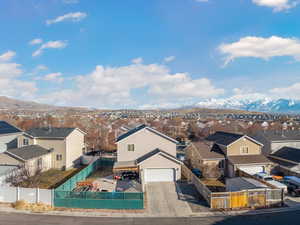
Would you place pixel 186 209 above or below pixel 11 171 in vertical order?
below

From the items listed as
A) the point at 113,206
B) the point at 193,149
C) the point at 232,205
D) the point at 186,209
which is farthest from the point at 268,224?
the point at 193,149

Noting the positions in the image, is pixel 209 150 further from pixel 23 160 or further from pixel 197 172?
pixel 23 160

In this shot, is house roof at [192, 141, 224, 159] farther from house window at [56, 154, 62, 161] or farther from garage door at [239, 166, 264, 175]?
house window at [56, 154, 62, 161]

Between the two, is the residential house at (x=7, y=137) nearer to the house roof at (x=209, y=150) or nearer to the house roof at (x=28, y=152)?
the house roof at (x=28, y=152)

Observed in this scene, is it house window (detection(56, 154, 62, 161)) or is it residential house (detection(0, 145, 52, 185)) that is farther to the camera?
house window (detection(56, 154, 62, 161))

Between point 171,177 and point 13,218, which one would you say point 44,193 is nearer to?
point 13,218

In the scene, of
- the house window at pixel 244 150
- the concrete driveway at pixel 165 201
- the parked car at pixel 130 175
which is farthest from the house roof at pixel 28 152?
the house window at pixel 244 150

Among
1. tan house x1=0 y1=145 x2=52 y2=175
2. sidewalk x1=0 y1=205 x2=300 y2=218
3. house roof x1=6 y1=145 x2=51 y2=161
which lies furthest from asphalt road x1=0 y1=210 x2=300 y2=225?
house roof x1=6 y1=145 x2=51 y2=161
